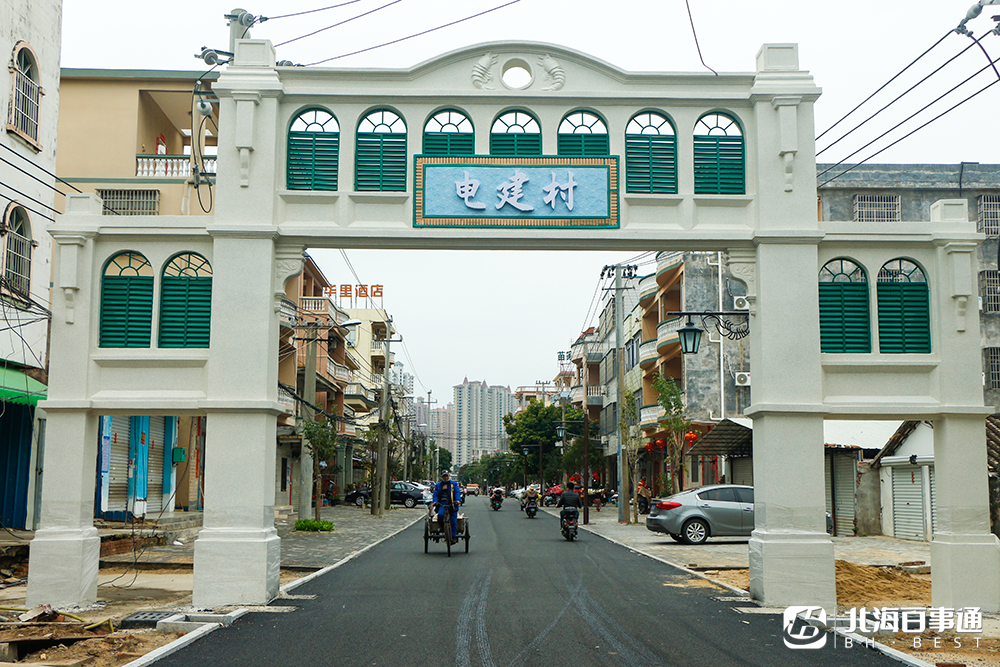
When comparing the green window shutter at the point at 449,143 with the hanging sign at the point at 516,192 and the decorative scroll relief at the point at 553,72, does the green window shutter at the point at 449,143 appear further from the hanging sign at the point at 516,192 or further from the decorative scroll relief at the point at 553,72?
the decorative scroll relief at the point at 553,72

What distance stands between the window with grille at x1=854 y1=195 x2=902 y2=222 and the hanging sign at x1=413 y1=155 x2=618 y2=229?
2250 centimetres

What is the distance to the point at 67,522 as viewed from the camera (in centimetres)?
1205

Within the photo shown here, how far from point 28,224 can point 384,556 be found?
31.6 feet

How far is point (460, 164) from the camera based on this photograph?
12938mm

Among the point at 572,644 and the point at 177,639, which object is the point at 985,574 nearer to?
the point at 572,644

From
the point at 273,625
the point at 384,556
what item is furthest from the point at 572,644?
the point at 384,556

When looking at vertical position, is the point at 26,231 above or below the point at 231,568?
above

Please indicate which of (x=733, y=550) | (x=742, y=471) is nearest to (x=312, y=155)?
(x=733, y=550)

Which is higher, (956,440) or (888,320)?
(888,320)

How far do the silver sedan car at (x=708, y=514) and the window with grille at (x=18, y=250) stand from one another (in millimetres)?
15117

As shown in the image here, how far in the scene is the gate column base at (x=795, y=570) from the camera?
1180 cm

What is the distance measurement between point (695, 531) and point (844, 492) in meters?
7.39

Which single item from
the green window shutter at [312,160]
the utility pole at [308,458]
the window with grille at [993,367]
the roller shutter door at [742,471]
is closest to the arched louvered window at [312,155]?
the green window shutter at [312,160]

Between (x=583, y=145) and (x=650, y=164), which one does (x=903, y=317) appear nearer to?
(x=650, y=164)
